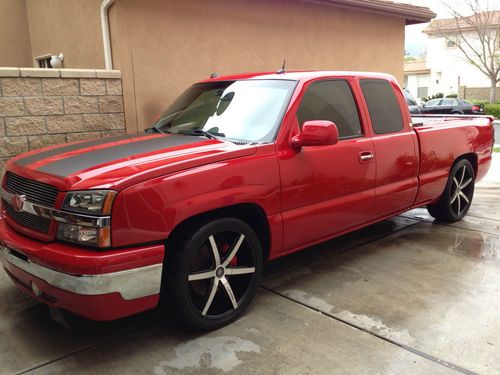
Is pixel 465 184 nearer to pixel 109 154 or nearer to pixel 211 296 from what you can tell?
pixel 211 296

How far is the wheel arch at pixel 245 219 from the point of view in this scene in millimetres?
3113

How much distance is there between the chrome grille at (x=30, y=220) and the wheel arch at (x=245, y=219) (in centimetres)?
78

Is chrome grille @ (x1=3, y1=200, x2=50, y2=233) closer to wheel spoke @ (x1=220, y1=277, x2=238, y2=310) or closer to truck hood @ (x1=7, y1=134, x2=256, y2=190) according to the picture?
truck hood @ (x1=7, y1=134, x2=256, y2=190)

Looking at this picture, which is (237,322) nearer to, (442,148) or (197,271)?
(197,271)

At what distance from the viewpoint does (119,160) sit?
10.2 feet

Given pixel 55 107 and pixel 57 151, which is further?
pixel 55 107

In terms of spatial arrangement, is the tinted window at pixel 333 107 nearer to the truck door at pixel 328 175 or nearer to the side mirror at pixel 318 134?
the truck door at pixel 328 175

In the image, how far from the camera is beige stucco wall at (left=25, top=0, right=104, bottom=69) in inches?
274

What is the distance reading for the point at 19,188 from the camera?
3287mm

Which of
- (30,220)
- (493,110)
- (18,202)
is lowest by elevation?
(493,110)

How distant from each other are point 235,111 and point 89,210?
5.37ft

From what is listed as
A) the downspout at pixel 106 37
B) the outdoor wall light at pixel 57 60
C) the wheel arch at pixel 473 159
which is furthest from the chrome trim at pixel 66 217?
the outdoor wall light at pixel 57 60

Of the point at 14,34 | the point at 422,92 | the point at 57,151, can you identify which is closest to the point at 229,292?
the point at 57,151

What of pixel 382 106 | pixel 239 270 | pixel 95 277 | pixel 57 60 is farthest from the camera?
pixel 57 60
